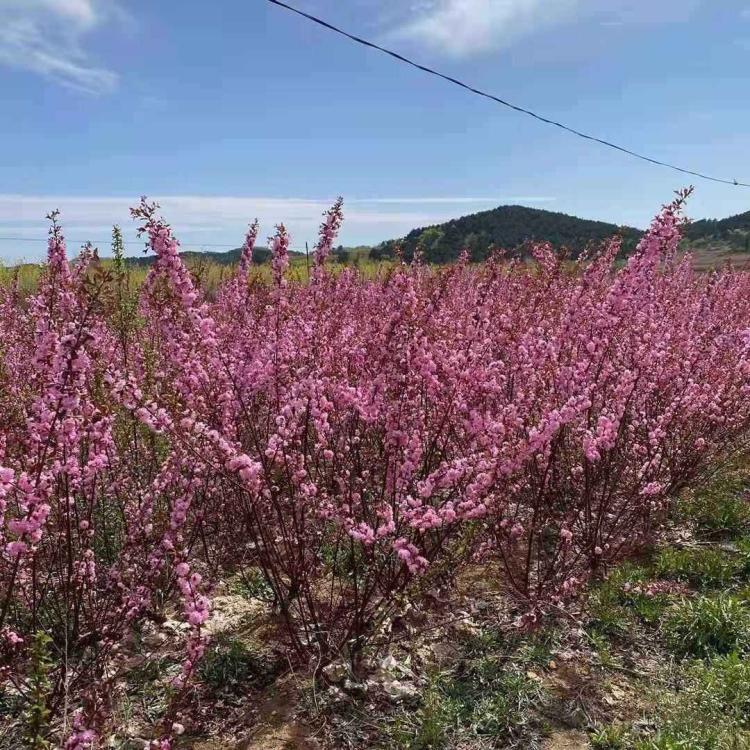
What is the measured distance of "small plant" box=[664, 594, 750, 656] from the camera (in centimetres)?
408

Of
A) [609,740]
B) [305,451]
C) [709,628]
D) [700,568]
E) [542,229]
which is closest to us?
[609,740]

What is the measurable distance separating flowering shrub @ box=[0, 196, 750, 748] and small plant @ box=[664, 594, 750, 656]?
69cm

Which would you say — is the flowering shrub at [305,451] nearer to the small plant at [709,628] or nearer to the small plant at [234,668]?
the small plant at [234,668]

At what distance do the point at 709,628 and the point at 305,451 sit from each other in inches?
119

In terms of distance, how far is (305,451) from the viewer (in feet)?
12.9

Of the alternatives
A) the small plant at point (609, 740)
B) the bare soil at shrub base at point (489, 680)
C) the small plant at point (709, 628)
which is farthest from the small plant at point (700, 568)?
the small plant at point (609, 740)

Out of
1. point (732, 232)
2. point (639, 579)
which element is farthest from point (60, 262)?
point (732, 232)

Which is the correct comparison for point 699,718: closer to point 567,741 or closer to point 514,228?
point 567,741

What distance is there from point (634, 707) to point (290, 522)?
2.55 m

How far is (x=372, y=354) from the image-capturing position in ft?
13.4

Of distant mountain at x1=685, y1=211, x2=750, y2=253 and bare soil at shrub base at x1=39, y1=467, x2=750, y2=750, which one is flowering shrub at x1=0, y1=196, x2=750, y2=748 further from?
distant mountain at x1=685, y1=211, x2=750, y2=253

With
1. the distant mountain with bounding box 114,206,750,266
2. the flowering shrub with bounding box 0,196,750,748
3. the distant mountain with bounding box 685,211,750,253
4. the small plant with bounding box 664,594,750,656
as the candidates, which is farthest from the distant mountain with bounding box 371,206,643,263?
the small plant with bounding box 664,594,750,656

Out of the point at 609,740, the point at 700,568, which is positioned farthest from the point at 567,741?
the point at 700,568

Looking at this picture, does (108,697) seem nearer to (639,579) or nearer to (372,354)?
(372,354)
